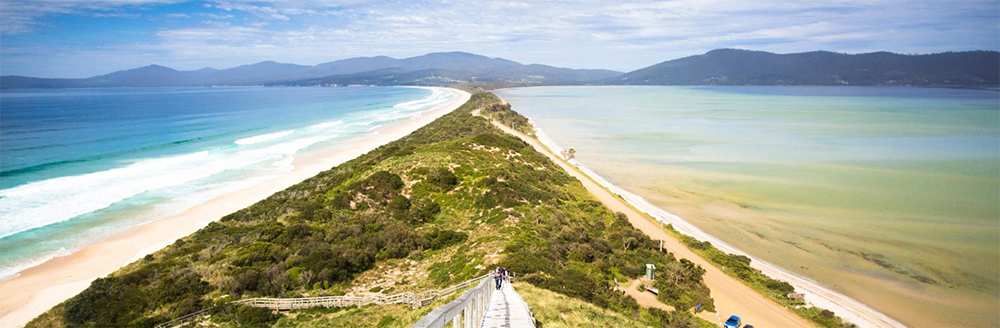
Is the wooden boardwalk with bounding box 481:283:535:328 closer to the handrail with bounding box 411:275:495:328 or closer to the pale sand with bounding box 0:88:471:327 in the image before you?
the handrail with bounding box 411:275:495:328

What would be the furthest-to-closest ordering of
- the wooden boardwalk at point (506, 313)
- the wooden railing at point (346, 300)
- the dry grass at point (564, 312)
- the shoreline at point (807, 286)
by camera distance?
the shoreline at point (807, 286) < the wooden railing at point (346, 300) < the dry grass at point (564, 312) < the wooden boardwalk at point (506, 313)

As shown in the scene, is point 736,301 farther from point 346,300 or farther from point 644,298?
point 346,300

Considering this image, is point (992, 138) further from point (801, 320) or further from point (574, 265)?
point (574, 265)

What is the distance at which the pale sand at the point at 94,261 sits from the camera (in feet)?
54.1

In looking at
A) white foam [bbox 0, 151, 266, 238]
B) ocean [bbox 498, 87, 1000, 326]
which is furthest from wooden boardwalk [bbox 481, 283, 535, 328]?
white foam [bbox 0, 151, 266, 238]

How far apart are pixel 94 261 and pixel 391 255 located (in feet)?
44.4

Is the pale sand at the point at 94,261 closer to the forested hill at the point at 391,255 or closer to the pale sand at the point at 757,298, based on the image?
the forested hill at the point at 391,255

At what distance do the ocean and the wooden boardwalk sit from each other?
17.6 m

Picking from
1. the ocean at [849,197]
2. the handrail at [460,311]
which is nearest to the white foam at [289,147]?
the ocean at [849,197]

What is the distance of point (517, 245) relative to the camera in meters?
16.9

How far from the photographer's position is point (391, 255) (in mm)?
17469

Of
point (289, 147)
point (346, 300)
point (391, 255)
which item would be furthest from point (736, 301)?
point (289, 147)

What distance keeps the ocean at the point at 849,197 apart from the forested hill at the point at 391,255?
26.0 feet

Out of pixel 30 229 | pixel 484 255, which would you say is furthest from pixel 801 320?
pixel 30 229
